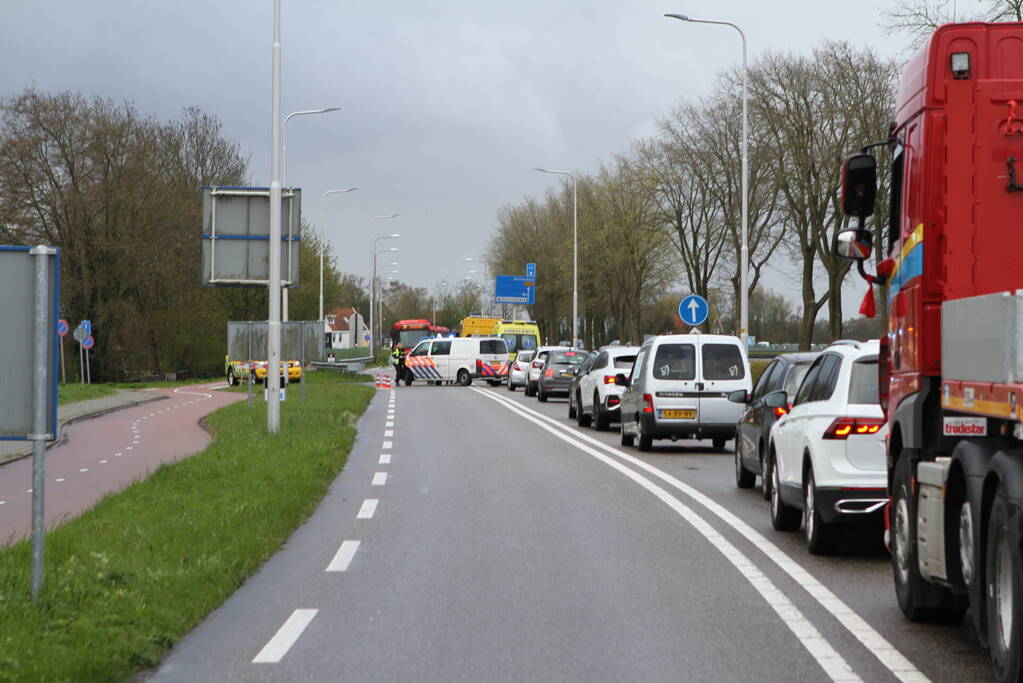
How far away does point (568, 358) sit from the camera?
39.7 metres

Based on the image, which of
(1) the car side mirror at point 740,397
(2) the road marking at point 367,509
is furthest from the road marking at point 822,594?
(2) the road marking at point 367,509

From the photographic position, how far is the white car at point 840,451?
388 inches

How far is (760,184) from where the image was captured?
4659cm

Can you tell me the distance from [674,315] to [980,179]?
103753 mm

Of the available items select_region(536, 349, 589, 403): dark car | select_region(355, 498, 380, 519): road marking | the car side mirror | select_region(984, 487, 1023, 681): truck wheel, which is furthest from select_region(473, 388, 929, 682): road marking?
select_region(536, 349, 589, 403): dark car

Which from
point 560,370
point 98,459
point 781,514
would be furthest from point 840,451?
point 560,370

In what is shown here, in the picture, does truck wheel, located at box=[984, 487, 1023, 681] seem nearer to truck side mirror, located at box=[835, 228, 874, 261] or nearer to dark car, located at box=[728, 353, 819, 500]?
truck side mirror, located at box=[835, 228, 874, 261]

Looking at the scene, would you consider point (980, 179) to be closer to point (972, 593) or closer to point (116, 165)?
point (972, 593)

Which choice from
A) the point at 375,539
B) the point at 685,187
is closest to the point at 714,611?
the point at 375,539

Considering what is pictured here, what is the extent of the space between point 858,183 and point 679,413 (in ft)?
40.2

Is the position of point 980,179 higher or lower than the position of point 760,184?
lower

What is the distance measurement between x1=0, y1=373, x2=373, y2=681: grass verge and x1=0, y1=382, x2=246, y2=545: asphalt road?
0.85 meters

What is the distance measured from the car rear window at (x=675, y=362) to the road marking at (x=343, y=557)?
34.4ft

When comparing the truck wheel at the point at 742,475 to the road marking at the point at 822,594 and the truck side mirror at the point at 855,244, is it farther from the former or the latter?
the truck side mirror at the point at 855,244
